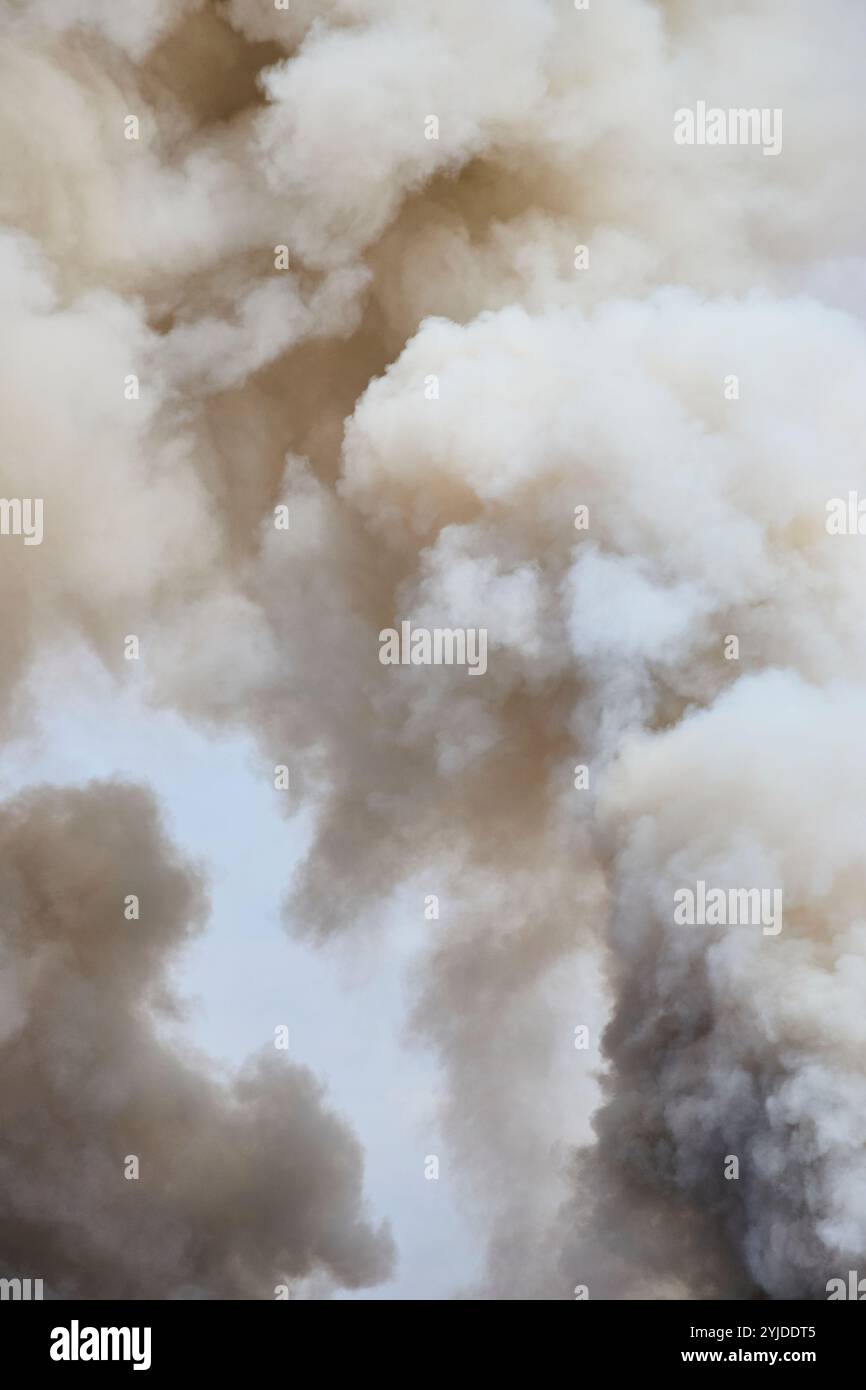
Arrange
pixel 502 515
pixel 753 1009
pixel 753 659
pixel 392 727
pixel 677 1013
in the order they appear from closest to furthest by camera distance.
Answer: pixel 753 1009, pixel 677 1013, pixel 753 659, pixel 502 515, pixel 392 727

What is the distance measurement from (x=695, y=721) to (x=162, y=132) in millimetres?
21341

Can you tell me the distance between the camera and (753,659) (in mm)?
33625

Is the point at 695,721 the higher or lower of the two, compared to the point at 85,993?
higher

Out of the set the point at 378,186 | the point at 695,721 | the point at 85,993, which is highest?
the point at 378,186

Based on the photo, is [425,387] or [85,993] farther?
[85,993]

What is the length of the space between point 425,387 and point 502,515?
11.4 feet

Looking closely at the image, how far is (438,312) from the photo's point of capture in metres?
40.9

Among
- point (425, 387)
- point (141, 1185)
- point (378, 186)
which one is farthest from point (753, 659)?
point (141, 1185)


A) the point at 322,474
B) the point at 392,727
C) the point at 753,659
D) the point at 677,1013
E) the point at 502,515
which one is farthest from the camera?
the point at 322,474

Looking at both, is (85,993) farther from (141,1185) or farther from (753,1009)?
(753,1009)

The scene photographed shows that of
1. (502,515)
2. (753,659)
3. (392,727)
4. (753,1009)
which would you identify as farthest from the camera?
(392,727)

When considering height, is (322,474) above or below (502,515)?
above

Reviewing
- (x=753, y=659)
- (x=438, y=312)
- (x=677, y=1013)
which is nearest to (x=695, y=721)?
(x=753, y=659)

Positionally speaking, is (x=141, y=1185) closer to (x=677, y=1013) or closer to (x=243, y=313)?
(x=677, y=1013)
